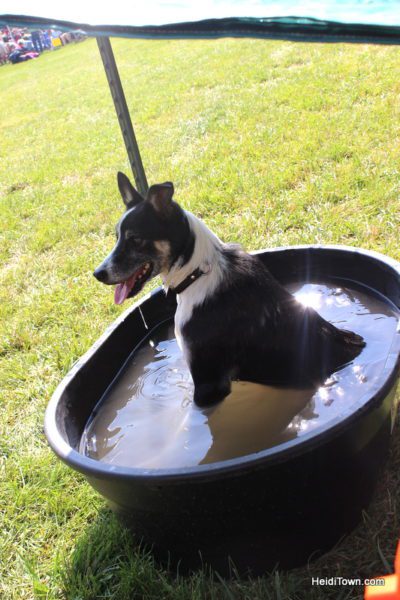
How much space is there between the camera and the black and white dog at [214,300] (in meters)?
2.76

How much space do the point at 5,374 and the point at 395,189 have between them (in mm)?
3322

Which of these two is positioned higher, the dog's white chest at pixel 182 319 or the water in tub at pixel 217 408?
the dog's white chest at pixel 182 319

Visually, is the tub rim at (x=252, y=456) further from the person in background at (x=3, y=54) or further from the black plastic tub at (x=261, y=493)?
the person in background at (x=3, y=54)

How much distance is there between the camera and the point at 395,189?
4801mm

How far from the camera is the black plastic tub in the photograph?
79.2 inches

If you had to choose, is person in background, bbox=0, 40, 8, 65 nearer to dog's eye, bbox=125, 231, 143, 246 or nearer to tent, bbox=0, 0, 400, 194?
tent, bbox=0, 0, 400, 194

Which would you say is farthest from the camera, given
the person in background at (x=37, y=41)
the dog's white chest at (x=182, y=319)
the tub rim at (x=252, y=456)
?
the person in background at (x=37, y=41)

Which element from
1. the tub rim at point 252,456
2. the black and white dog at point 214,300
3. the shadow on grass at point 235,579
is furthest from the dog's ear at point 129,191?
the shadow on grass at point 235,579

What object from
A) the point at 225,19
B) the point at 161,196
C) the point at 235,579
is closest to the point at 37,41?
the point at 161,196

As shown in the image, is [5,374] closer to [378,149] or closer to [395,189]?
[395,189]

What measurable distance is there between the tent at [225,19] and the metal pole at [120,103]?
54 cm

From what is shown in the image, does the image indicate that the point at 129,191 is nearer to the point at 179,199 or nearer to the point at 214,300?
the point at 214,300

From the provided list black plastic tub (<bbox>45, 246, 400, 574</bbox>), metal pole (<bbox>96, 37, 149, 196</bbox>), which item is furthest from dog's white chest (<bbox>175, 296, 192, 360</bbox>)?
metal pole (<bbox>96, 37, 149, 196</bbox>)

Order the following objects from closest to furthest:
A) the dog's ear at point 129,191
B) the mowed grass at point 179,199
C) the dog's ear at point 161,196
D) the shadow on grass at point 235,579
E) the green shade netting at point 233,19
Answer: the green shade netting at point 233,19
the shadow on grass at point 235,579
the mowed grass at point 179,199
the dog's ear at point 161,196
the dog's ear at point 129,191
